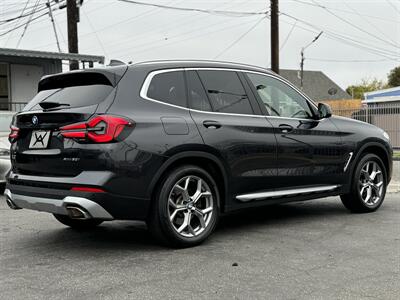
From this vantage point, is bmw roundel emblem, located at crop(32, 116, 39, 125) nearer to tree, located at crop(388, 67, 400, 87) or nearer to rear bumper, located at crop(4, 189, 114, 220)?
rear bumper, located at crop(4, 189, 114, 220)

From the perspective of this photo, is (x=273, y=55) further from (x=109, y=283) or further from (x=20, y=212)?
(x=109, y=283)

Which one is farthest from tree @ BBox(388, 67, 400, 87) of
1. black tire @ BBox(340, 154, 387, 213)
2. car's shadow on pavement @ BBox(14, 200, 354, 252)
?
car's shadow on pavement @ BBox(14, 200, 354, 252)

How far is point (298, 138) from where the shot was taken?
610cm

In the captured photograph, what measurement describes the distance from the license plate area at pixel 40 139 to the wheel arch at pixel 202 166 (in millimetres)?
1031

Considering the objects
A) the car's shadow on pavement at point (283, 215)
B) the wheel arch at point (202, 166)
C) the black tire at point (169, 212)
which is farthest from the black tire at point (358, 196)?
the black tire at point (169, 212)

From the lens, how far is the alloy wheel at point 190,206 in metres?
5.04

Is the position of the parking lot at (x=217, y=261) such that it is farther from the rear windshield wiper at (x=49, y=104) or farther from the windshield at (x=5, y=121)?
the windshield at (x=5, y=121)

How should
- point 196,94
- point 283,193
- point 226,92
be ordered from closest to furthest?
point 196,94, point 226,92, point 283,193

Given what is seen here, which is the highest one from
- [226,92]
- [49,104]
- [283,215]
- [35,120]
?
[226,92]

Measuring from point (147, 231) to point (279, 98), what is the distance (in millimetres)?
2124

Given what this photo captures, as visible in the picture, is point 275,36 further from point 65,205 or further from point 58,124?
point 65,205

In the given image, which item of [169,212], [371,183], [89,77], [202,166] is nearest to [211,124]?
[202,166]

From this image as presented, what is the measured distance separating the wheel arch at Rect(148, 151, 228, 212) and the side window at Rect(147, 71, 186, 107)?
0.53 meters

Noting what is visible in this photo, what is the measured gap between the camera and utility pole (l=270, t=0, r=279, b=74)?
20.6 m
